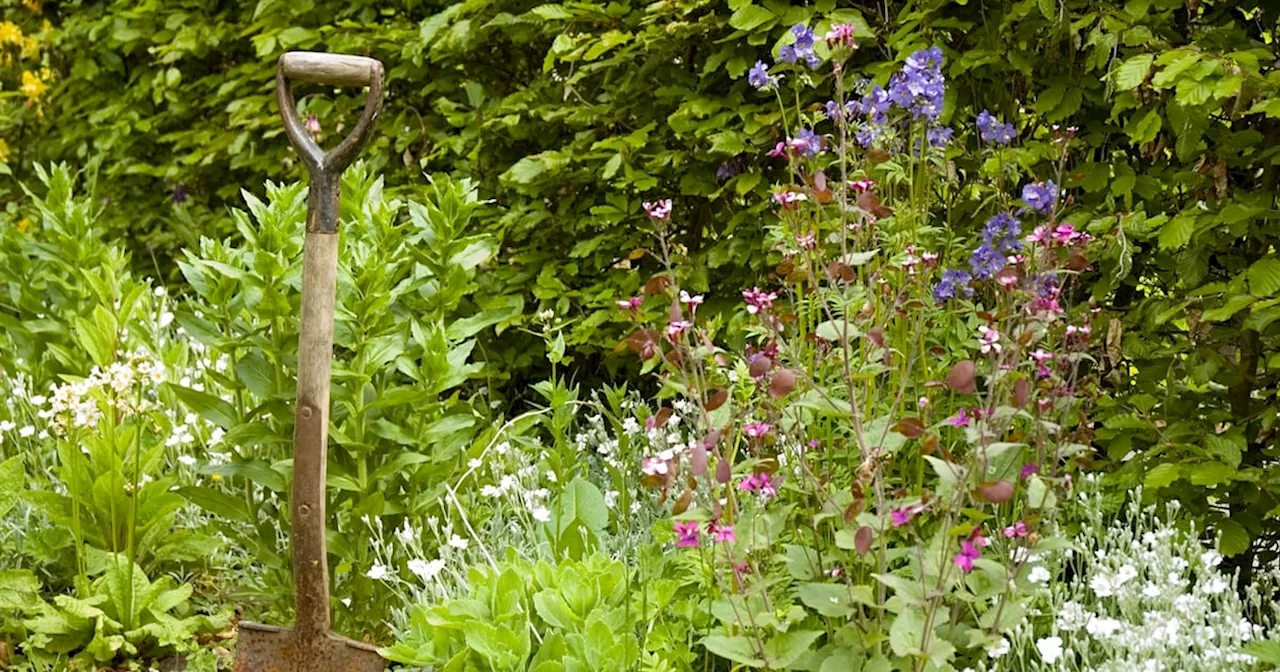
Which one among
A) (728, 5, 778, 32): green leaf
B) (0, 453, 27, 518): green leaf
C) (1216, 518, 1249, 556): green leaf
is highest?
(728, 5, 778, 32): green leaf

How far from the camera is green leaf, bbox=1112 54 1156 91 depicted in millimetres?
2535

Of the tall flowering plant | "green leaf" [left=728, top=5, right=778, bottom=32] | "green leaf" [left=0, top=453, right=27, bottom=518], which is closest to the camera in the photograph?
the tall flowering plant

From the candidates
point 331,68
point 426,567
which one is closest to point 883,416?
point 426,567

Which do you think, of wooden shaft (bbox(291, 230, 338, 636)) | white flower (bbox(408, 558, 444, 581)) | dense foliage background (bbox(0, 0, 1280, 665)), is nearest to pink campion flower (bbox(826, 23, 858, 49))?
dense foliage background (bbox(0, 0, 1280, 665))

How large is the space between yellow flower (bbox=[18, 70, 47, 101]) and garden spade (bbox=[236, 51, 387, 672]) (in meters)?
4.40

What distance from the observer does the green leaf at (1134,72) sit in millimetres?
2535

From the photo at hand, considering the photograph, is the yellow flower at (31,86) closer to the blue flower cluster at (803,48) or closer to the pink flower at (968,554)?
the blue flower cluster at (803,48)

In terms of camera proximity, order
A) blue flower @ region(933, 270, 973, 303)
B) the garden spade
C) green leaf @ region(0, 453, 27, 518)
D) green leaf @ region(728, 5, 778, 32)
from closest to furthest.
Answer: the garden spade → blue flower @ region(933, 270, 973, 303) → green leaf @ region(0, 453, 27, 518) → green leaf @ region(728, 5, 778, 32)

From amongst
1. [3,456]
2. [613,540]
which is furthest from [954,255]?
[3,456]

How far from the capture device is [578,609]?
97.6 inches

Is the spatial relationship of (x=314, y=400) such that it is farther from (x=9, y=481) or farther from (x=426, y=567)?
(x=9, y=481)

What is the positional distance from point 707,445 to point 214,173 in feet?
14.7

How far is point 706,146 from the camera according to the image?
150 inches

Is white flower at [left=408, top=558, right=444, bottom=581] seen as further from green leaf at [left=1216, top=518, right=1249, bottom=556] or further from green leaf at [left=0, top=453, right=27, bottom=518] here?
green leaf at [left=1216, top=518, right=1249, bottom=556]
